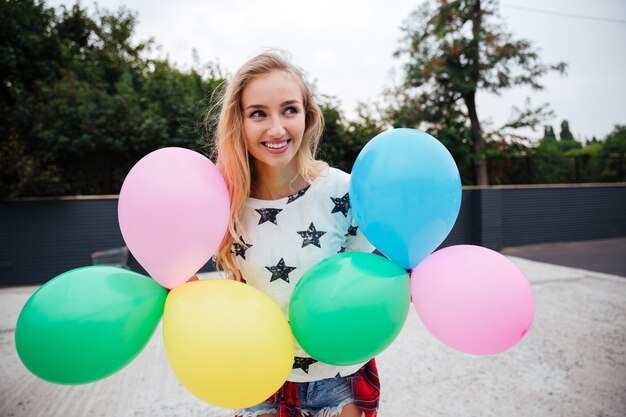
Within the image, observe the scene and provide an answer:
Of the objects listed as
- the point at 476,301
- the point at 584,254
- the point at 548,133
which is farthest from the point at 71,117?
the point at 548,133

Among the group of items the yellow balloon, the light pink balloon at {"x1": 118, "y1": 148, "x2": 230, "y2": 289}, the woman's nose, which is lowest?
the yellow balloon

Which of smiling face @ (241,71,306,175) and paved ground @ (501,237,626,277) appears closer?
smiling face @ (241,71,306,175)

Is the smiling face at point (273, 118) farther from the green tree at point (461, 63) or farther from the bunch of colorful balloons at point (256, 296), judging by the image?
the green tree at point (461, 63)

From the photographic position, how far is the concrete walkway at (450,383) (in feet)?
7.89

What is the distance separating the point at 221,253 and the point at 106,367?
0.46m

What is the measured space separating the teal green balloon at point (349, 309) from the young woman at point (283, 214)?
19 cm

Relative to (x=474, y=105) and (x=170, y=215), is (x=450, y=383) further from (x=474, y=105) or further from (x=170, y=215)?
(x=474, y=105)

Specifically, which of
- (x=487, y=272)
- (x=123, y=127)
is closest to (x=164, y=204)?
(x=487, y=272)

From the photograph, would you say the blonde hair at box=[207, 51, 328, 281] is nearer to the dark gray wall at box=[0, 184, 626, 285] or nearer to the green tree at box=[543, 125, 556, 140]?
the dark gray wall at box=[0, 184, 626, 285]

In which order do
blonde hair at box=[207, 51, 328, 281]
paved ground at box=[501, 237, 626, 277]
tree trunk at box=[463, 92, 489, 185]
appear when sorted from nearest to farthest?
1. blonde hair at box=[207, 51, 328, 281]
2. paved ground at box=[501, 237, 626, 277]
3. tree trunk at box=[463, 92, 489, 185]

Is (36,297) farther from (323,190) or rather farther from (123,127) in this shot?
(123,127)

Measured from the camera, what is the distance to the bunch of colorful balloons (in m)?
0.90

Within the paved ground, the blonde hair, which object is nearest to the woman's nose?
the blonde hair

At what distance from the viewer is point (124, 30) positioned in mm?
11031
